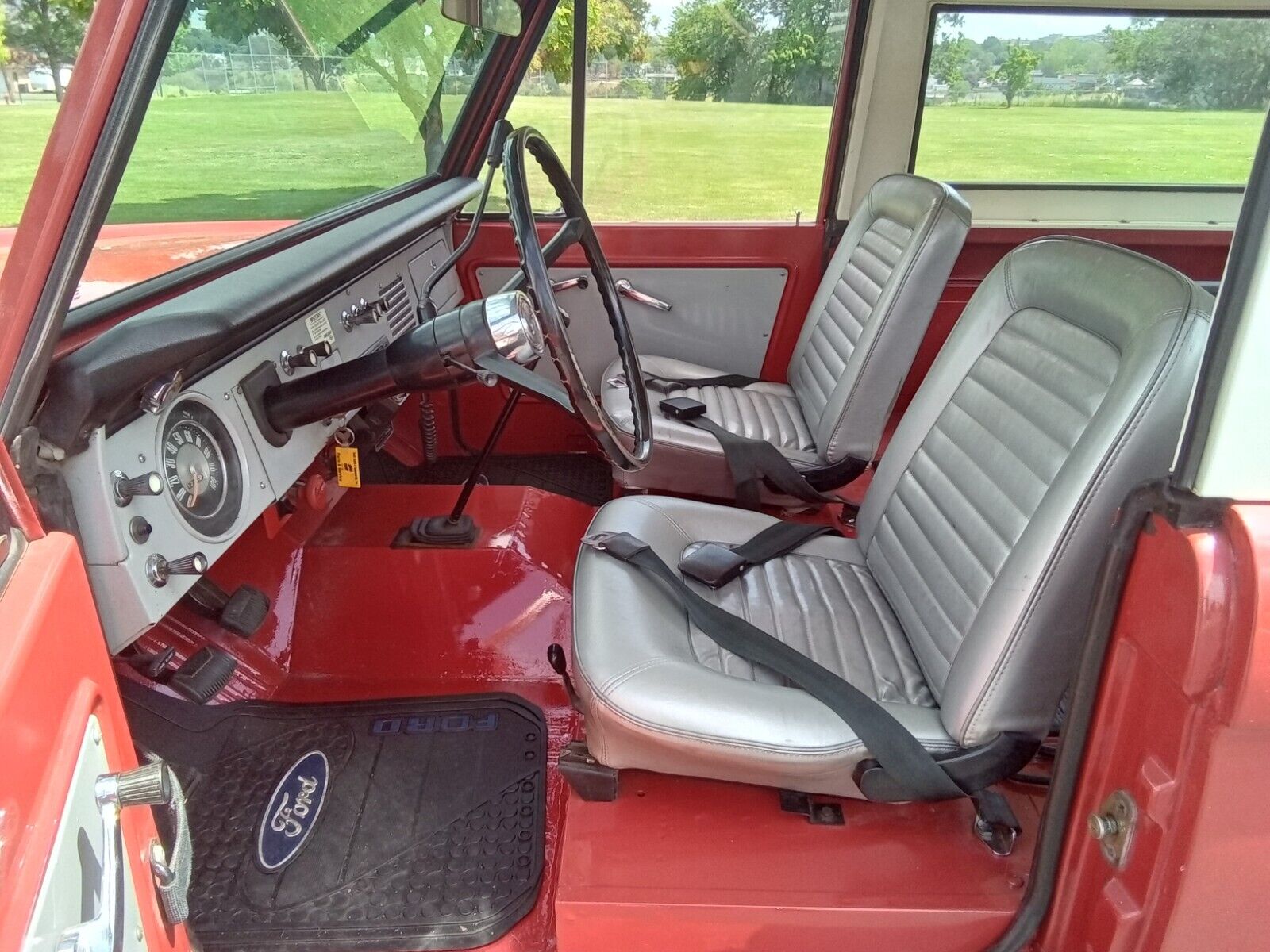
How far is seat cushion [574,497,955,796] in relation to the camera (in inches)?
40.3

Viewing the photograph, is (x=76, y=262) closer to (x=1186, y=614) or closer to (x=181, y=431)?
(x=181, y=431)

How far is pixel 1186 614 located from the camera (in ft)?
2.37

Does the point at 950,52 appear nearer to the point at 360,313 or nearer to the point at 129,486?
the point at 360,313

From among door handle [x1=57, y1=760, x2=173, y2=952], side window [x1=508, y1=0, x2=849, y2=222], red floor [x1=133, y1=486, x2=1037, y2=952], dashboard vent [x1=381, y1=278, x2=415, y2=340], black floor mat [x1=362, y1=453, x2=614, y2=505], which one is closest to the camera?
door handle [x1=57, y1=760, x2=173, y2=952]

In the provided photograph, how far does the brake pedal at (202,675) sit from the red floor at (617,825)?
6cm

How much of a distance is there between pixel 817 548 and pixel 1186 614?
0.83 metres

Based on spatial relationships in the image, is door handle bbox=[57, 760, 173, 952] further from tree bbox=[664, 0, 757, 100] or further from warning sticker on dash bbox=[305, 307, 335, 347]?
tree bbox=[664, 0, 757, 100]

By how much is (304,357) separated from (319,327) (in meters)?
0.11

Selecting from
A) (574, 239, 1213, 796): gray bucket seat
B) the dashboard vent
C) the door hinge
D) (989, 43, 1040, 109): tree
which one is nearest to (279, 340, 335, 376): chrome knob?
the dashboard vent

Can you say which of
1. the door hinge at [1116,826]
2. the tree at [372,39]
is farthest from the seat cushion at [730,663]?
the tree at [372,39]

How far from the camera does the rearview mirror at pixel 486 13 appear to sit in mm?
1326

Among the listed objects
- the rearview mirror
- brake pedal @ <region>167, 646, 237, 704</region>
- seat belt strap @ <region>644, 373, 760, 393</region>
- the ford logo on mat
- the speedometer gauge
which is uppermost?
the rearview mirror

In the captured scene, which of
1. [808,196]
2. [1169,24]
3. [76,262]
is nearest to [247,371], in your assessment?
[76,262]

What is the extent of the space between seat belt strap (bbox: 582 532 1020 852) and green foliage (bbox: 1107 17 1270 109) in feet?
6.29
